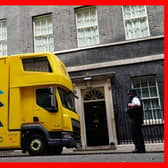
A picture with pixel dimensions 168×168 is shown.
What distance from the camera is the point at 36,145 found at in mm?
8023

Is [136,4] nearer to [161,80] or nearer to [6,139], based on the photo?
[161,80]

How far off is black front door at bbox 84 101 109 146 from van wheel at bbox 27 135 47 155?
4746mm

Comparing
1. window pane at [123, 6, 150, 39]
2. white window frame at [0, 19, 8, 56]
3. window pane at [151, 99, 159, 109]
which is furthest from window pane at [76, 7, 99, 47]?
white window frame at [0, 19, 8, 56]

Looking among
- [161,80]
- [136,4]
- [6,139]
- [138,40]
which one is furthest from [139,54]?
[6,139]

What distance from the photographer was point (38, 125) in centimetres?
808

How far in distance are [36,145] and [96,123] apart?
5.01m

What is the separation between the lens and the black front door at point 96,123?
12.3 meters

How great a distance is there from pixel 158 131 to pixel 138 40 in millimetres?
4614

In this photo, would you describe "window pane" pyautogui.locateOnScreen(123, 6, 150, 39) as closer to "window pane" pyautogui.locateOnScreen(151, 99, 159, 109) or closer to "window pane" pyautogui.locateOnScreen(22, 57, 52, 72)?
"window pane" pyautogui.locateOnScreen(151, 99, 159, 109)

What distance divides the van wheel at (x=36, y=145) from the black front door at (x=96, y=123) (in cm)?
475

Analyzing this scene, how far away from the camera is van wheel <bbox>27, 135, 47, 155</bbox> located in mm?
7949

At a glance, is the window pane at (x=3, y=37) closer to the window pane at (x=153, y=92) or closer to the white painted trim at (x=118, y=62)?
the white painted trim at (x=118, y=62)

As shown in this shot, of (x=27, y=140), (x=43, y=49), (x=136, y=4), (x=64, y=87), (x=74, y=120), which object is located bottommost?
(x=27, y=140)

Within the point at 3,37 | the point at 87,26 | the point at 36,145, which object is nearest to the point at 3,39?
the point at 3,37
